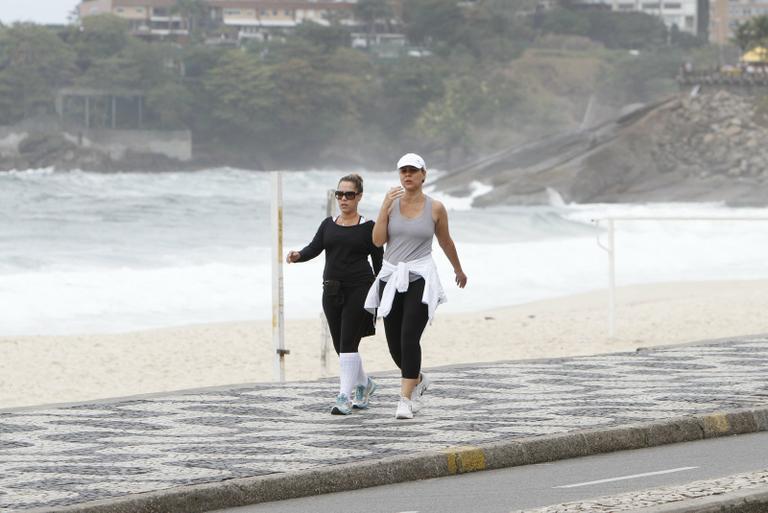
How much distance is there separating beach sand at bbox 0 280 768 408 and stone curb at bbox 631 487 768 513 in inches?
409

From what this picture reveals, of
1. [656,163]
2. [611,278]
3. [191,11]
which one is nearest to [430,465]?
[611,278]

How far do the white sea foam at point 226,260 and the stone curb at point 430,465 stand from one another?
1736cm

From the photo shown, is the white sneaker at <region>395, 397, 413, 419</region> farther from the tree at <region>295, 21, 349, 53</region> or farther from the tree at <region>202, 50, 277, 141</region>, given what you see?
the tree at <region>295, 21, 349, 53</region>

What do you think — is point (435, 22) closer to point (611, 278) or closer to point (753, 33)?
point (753, 33)

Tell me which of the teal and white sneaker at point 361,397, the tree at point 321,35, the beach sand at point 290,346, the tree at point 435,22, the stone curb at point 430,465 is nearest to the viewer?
the stone curb at point 430,465

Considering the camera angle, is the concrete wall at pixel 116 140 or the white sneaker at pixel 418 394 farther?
the concrete wall at pixel 116 140

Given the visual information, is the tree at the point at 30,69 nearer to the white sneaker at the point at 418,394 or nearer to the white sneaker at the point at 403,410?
the white sneaker at the point at 418,394

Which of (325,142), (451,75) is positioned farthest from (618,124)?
(451,75)

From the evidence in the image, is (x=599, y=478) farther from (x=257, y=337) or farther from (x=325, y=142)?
(x=325, y=142)

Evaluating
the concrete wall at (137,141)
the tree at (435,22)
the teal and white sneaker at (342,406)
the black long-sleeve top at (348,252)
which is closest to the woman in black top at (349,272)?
the black long-sleeve top at (348,252)

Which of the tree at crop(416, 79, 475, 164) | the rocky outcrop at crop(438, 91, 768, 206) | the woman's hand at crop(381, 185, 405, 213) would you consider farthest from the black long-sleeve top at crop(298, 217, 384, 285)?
the tree at crop(416, 79, 475, 164)

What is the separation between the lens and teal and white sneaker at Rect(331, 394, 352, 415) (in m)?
11.2

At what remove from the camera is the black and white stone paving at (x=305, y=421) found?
888cm

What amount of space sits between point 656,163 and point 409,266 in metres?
109
